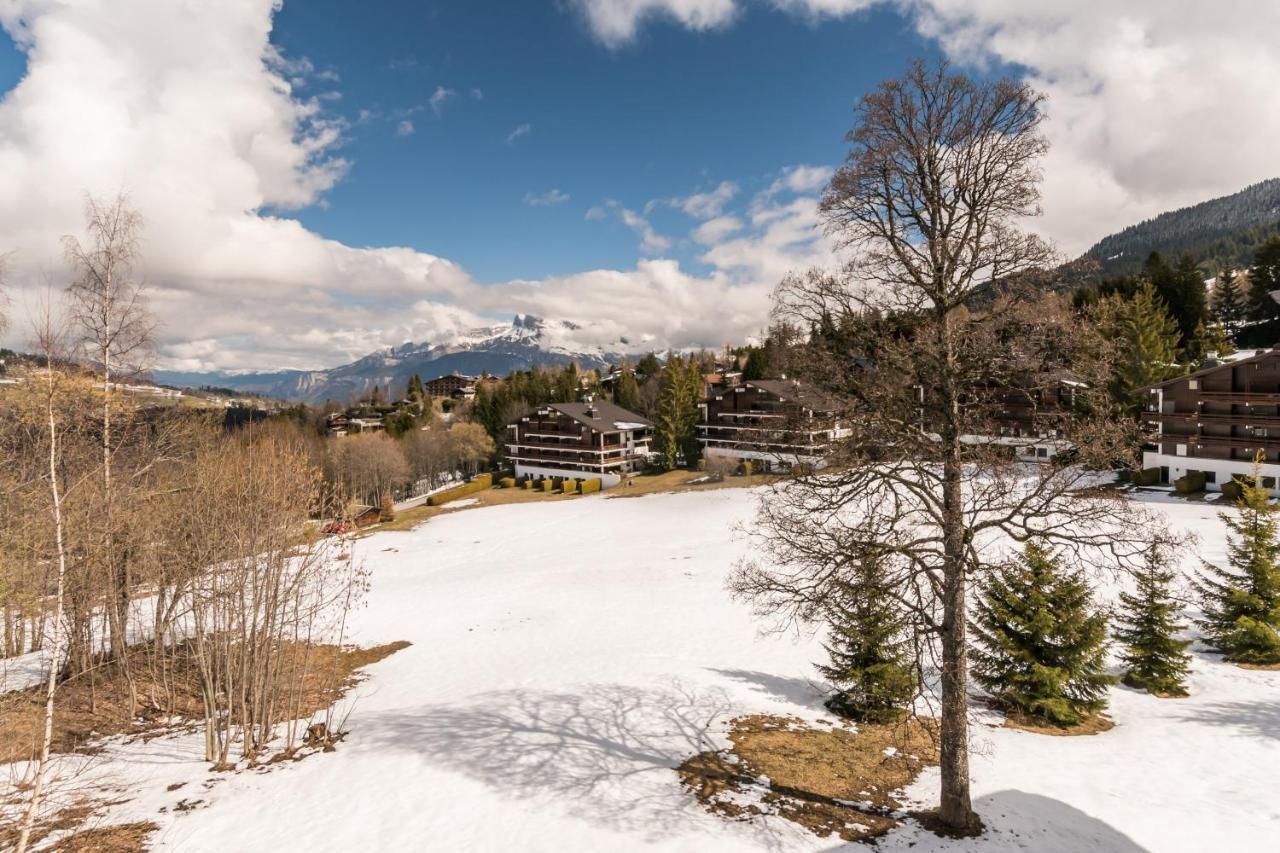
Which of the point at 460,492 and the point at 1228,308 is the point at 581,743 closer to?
the point at 460,492

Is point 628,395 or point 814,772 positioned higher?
point 628,395

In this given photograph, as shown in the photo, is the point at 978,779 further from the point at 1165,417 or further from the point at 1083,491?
the point at 1165,417

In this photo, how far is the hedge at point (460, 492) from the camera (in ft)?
238

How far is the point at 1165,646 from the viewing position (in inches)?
715

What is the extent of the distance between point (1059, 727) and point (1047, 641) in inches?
93.3

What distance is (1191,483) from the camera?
4219cm

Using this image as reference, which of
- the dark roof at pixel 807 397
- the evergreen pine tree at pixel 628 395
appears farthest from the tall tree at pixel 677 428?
the dark roof at pixel 807 397

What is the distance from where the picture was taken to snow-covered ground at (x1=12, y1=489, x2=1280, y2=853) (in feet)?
36.7

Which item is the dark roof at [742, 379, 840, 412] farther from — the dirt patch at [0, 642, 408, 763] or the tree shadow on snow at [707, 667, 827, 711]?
the dirt patch at [0, 642, 408, 763]

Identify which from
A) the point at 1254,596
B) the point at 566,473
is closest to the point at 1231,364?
the point at 1254,596

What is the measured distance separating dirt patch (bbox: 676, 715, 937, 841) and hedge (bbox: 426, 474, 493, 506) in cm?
6222

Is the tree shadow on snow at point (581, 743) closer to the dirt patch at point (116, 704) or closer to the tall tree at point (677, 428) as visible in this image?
the dirt patch at point (116, 704)

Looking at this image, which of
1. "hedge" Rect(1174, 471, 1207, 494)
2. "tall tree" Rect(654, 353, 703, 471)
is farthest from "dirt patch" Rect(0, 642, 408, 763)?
"tall tree" Rect(654, 353, 703, 471)

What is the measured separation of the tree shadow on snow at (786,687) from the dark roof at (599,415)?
5702 cm
